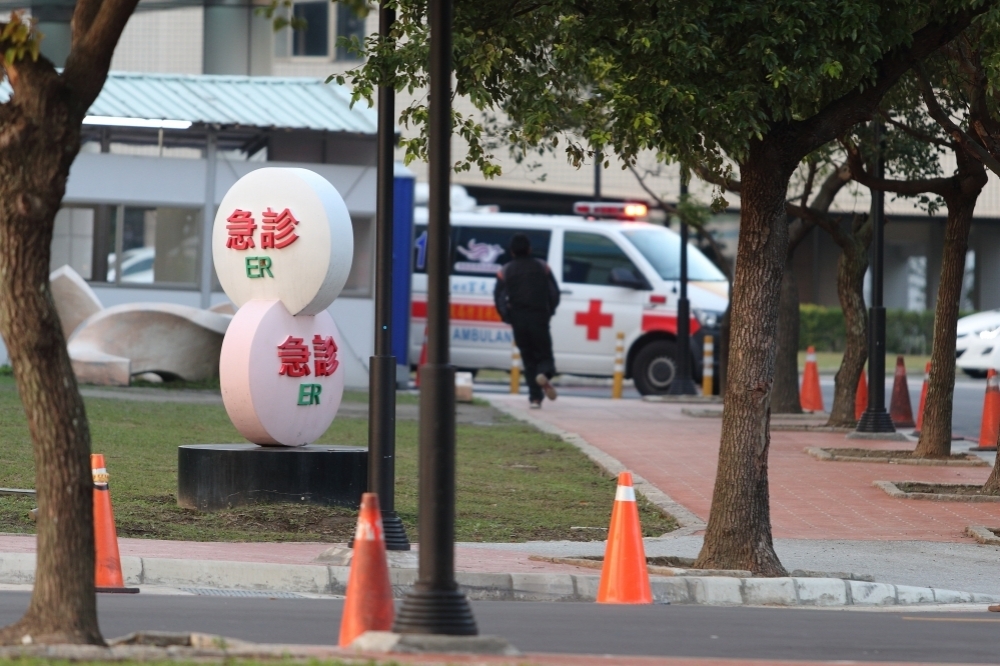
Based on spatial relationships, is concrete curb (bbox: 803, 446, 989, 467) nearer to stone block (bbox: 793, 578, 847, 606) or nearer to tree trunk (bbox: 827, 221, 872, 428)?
tree trunk (bbox: 827, 221, 872, 428)

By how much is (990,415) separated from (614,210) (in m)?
8.97

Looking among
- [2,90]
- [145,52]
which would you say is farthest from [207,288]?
[145,52]

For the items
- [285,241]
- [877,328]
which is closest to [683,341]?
[877,328]

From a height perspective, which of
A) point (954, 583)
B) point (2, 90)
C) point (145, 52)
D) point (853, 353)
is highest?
point (145, 52)

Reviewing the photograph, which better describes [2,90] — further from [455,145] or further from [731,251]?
[731,251]

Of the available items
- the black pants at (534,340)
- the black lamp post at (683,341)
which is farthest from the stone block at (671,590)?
the black lamp post at (683,341)

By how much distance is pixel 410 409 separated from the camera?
19531 millimetres

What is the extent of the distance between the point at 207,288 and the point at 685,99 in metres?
14.5

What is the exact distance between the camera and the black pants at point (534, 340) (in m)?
20.1

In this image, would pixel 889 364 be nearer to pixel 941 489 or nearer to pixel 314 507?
pixel 941 489

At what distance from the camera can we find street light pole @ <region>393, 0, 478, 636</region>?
6.45 meters

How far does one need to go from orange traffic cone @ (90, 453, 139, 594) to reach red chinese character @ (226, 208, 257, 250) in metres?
3.10

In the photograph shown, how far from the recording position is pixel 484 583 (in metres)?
8.91

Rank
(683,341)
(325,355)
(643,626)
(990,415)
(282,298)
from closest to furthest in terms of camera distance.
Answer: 1. (643,626)
2. (282,298)
3. (325,355)
4. (990,415)
5. (683,341)
